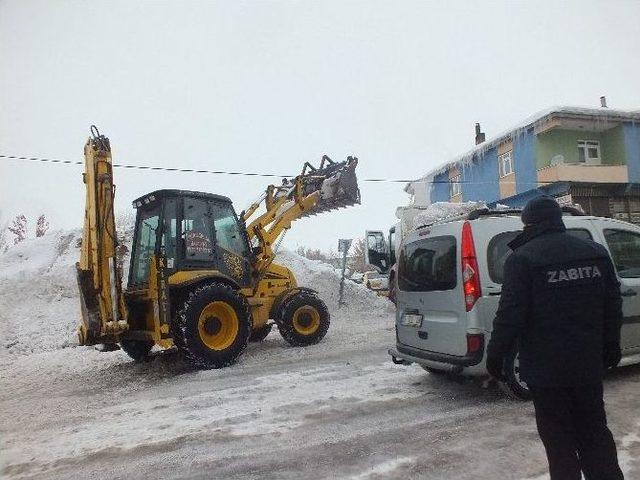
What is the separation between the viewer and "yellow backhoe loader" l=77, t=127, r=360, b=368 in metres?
6.54

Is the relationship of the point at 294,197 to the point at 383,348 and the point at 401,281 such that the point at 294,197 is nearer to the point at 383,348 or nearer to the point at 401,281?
the point at 383,348

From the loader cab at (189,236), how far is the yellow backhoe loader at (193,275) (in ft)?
0.06

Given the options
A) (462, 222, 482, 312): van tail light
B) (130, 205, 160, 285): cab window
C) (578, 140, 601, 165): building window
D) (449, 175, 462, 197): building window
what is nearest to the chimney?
(449, 175, 462, 197): building window

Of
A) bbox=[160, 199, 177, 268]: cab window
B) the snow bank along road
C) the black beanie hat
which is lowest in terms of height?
the snow bank along road

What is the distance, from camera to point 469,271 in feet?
14.7

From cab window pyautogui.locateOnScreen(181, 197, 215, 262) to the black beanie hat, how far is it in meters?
5.92

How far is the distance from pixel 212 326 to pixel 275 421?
2968 mm

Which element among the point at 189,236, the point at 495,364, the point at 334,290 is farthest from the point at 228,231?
the point at 334,290

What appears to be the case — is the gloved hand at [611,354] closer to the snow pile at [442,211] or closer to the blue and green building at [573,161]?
the snow pile at [442,211]

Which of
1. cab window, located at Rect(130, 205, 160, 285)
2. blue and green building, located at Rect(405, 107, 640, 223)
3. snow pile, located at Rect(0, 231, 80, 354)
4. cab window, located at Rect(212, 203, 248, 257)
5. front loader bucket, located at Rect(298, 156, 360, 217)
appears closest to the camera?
cab window, located at Rect(130, 205, 160, 285)

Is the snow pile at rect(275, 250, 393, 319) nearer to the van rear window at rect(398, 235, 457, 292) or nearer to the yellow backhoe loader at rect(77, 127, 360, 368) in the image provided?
the yellow backhoe loader at rect(77, 127, 360, 368)

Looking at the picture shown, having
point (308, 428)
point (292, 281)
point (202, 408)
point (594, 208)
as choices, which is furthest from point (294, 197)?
point (594, 208)

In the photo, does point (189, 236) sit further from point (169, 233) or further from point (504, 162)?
point (504, 162)

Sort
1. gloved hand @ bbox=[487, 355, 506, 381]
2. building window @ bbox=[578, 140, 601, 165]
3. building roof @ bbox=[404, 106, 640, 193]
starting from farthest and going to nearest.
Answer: building window @ bbox=[578, 140, 601, 165], building roof @ bbox=[404, 106, 640, 193], gloved hand @ bbox=[487, 355, 506, 381]
